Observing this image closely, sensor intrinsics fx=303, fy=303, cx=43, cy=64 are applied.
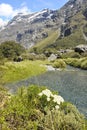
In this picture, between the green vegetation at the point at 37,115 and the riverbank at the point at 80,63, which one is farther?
the riverbank at the point at 80,63

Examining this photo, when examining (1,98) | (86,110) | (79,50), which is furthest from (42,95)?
(79,50)

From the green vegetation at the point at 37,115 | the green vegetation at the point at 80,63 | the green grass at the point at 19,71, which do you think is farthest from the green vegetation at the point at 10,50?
the green vegetation at the point at 37,115

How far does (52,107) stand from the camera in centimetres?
2245

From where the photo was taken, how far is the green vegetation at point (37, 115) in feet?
64.1

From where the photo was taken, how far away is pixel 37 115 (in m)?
21.6

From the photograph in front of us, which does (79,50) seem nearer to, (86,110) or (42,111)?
(86,110)


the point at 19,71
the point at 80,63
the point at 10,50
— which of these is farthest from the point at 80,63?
the point at 10,50

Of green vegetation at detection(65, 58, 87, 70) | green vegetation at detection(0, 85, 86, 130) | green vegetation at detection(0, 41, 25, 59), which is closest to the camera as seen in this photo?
green vegetation at detection(0, 85, 86, 130)

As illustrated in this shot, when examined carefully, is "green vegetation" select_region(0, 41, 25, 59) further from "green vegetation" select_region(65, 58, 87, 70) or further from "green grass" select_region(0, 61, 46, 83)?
"green grass" select_region(0, 61, 46, 83)

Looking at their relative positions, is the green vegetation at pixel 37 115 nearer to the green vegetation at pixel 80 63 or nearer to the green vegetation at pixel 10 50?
the green vegetation at pixel 80 63

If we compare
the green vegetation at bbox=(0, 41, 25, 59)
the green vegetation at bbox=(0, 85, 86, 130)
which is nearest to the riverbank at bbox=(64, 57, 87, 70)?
the green vegetation at bbox=(0, 41, 25, 59)

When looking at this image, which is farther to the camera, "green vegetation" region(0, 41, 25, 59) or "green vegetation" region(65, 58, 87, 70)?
"green vegetation" region(0, 41, 25, 59)

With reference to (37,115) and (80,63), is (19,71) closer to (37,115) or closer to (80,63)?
(80,63)

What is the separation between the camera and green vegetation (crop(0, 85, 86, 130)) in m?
19.5
